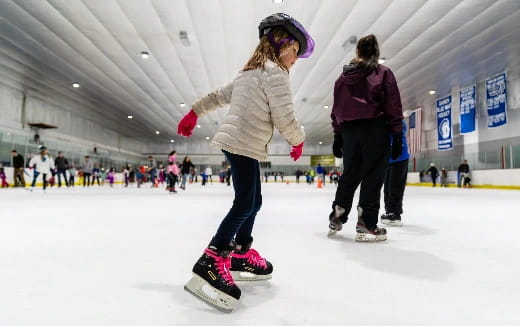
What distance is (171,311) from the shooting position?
1135 mm

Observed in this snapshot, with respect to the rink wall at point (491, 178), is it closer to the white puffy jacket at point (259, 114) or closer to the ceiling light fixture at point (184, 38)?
the ceiling light fixture at point (184, 38)

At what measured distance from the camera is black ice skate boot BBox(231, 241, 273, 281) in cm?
150

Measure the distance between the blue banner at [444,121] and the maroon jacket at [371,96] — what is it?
1291cm

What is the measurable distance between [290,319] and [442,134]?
14971 millimetres

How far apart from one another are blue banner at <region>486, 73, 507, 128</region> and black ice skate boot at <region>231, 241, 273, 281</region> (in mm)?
12332

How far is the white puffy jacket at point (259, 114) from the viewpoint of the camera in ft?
4.39

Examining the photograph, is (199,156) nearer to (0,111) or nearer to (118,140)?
(118,140)

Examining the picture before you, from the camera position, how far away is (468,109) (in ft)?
41.4

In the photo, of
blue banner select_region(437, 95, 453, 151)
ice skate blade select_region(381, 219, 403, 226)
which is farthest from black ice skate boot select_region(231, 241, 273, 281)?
blue banner select_region(437, 95, 453, 151)

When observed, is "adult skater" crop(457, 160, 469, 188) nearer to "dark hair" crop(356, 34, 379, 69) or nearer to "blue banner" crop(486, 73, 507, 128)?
"blue banner" crop(486, 73, 507, 128)

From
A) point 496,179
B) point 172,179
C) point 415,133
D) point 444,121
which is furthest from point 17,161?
point 496,179

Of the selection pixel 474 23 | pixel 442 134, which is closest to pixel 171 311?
pixel 474 23

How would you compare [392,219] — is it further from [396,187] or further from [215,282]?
[215,282]

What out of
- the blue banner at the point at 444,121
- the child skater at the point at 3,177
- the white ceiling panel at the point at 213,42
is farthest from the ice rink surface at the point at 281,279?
the blue banner at the point at 444,121
